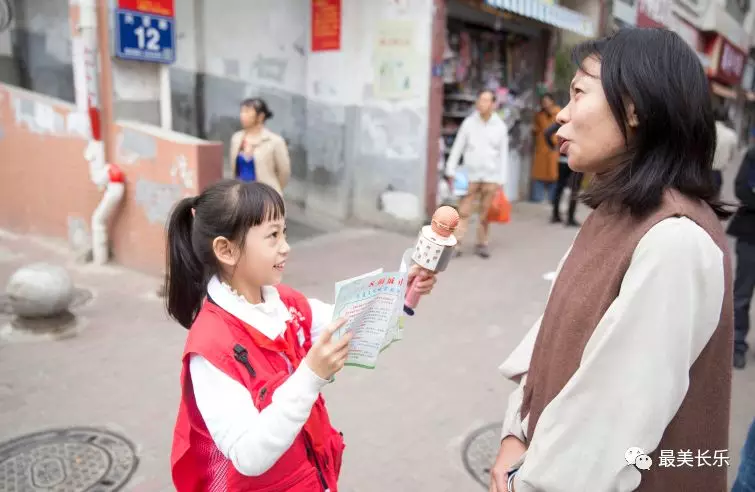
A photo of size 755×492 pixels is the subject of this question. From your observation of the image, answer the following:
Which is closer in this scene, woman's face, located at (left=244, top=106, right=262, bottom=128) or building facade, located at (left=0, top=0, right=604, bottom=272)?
woman's face, located at (left=244, top=106, right=262, bottom=128)

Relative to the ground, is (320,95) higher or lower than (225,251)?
higher

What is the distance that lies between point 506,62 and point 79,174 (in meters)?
7.22

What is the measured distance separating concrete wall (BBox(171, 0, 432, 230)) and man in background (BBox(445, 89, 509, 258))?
852mm

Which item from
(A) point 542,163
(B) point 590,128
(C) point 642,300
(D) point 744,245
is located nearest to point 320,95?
(A) point 542,163

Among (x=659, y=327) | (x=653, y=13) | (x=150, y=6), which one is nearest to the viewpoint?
(x=659, y=327)

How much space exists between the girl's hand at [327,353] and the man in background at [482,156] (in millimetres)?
5495

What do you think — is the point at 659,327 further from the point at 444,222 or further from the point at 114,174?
the point at 114,174

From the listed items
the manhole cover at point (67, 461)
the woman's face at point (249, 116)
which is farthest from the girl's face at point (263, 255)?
the woman's face at point (249, 116)

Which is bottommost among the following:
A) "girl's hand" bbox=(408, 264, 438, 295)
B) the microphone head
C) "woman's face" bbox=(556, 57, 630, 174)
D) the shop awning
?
"girl's hand" bbox=(408, 264, 438, 295)

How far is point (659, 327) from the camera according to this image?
1.20 metres

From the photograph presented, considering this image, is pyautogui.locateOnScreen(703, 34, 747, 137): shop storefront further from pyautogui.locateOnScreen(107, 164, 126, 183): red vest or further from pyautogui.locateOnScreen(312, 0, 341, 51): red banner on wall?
pyautogui.locateOnScreen(107, 164, 126, 183): red vest

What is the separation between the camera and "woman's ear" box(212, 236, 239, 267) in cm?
172

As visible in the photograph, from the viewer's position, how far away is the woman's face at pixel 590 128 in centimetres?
138

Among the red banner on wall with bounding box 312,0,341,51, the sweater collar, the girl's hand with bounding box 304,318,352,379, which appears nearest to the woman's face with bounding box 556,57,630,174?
the girl's hand with bounding box 304,318,352,379
